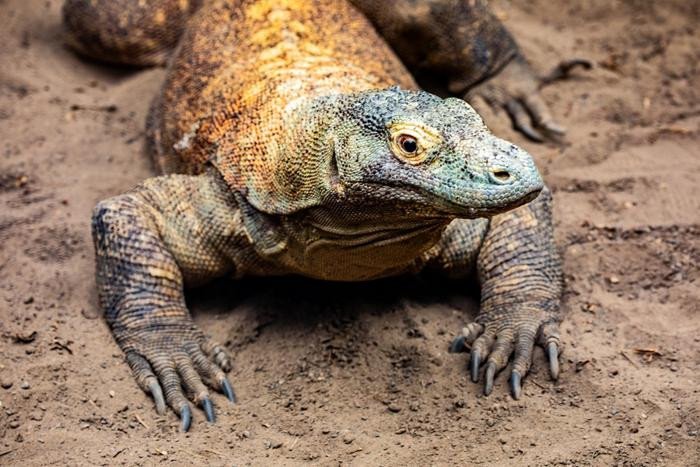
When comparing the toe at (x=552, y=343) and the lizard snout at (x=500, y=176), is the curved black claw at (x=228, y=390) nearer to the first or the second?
the toe at (x=552, y=343)

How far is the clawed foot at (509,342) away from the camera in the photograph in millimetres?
4383

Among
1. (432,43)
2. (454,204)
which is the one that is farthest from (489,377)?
(432,43)

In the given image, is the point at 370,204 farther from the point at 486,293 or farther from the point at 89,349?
the point at 89,349

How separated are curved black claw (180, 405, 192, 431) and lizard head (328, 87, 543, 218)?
1131 millimetres

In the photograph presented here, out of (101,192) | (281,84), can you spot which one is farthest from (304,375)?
(101,192)

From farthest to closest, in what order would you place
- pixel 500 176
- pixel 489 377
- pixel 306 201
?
1. pixel 489 377
2. pixel 306 201
3. pixel 500 176

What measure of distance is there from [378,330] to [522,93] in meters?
2.52

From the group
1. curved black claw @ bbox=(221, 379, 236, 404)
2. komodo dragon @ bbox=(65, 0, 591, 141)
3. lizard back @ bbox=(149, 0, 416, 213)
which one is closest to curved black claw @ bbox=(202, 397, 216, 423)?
curved black claw @ bbox=(221, 379, 236, 404)

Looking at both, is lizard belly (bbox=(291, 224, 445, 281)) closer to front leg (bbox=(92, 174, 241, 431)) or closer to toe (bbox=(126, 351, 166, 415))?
front leg (bbox=(92, 174, 241, 431))

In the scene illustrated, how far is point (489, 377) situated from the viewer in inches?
171

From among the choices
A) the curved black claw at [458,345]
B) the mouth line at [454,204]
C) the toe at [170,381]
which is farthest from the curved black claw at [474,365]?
the toe at [170,381]

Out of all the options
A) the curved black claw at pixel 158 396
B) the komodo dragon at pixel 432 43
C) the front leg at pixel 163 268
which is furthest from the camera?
the komodo dragon at pixel 432 43

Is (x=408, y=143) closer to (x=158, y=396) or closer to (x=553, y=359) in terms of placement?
(x=553, y=359)

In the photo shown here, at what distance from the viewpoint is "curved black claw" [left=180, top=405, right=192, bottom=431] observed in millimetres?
4199
